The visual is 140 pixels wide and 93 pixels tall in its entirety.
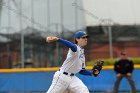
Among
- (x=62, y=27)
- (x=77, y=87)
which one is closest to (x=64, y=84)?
(x=77, y=87)

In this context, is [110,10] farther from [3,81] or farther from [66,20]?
[3,81]

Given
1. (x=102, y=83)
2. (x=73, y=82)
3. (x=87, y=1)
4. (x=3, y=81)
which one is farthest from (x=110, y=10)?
(x=73, y=82)

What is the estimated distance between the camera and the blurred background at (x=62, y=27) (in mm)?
16078

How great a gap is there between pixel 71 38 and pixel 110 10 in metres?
1.49

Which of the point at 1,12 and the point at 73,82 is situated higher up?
the point at 1,12

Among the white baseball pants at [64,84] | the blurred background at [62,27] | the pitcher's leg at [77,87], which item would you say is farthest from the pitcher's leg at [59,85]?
the blurred background at [62,27]

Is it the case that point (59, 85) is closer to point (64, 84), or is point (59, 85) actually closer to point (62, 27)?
point (64, 84)

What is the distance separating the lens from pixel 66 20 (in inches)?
640

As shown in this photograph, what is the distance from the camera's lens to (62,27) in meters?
A: 16.1

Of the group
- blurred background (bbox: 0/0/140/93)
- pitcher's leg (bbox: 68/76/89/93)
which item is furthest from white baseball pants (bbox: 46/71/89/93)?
blurred background (bbox: 0/0/140/93)

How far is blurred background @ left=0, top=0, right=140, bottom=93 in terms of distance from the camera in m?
16.1

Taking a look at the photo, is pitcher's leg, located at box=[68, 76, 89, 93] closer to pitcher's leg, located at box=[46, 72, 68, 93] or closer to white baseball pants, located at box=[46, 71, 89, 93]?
white baseball pants, located at box=[46, 71, 89, 93]

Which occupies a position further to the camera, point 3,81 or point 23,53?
point 23,53

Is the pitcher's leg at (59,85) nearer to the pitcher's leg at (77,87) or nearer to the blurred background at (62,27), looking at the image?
the pitcher's leg at (77,87)
